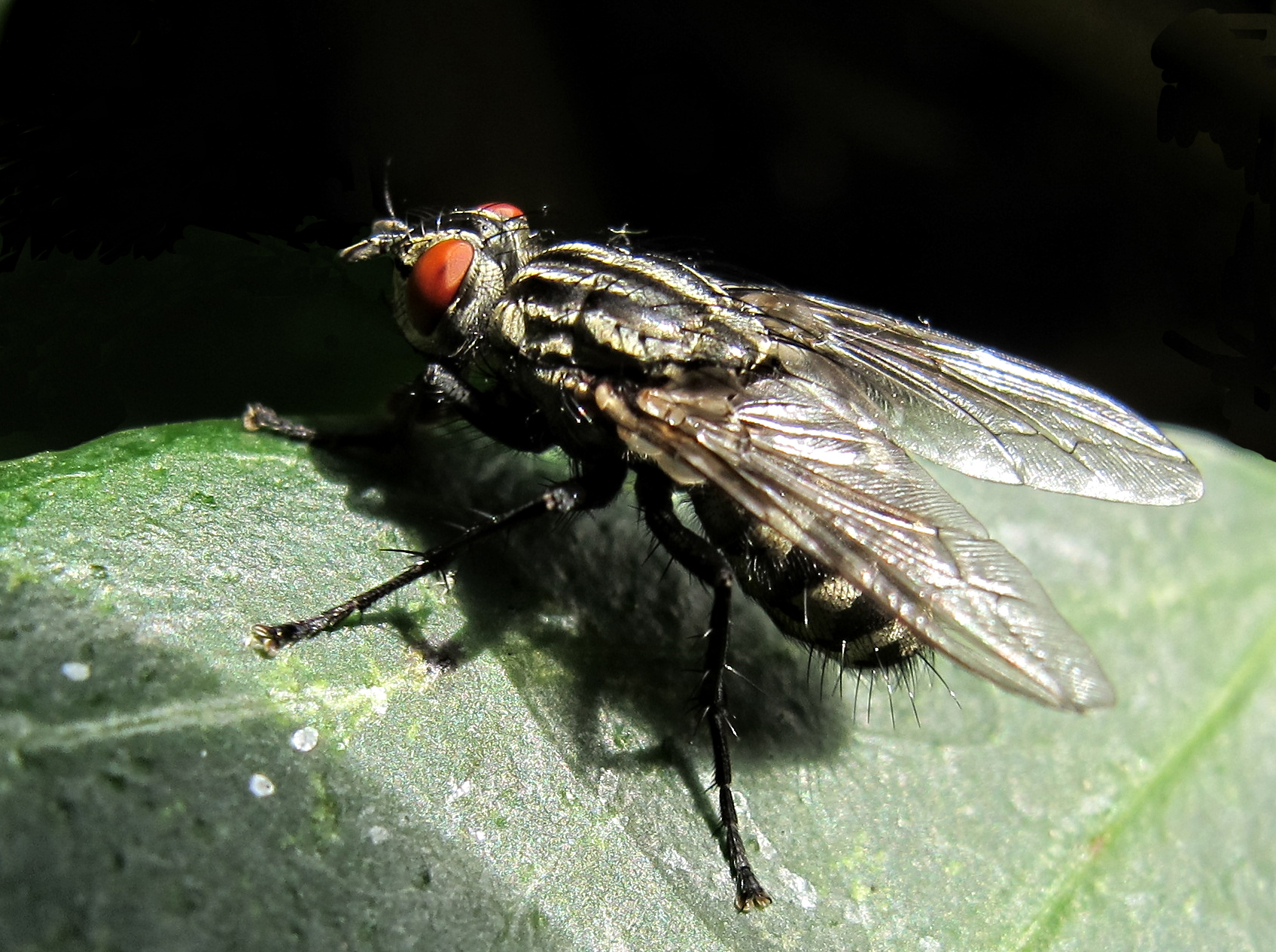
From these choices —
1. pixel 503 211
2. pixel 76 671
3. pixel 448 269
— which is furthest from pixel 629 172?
pixel 76 671

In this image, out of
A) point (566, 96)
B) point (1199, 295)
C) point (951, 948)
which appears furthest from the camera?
point (1199, 295)

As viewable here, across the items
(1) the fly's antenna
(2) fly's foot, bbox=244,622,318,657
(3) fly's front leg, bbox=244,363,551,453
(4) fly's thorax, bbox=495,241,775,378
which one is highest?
(4) fly's thorax, bbox=495,241,775,378

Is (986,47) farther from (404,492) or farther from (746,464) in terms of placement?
(404,492)

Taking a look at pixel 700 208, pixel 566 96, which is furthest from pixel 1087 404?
pixel 566 96

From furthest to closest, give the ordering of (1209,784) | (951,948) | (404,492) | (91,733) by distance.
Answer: (1209,784)
(404,492)
(951,948)
(91,733)

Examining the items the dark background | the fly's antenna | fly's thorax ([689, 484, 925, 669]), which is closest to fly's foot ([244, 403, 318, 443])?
the dark background

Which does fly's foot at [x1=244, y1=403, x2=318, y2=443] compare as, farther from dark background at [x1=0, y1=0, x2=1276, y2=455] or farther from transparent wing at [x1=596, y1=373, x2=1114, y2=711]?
transparent wing at [x1=596, y1=373, x2=1114, y2=711]
